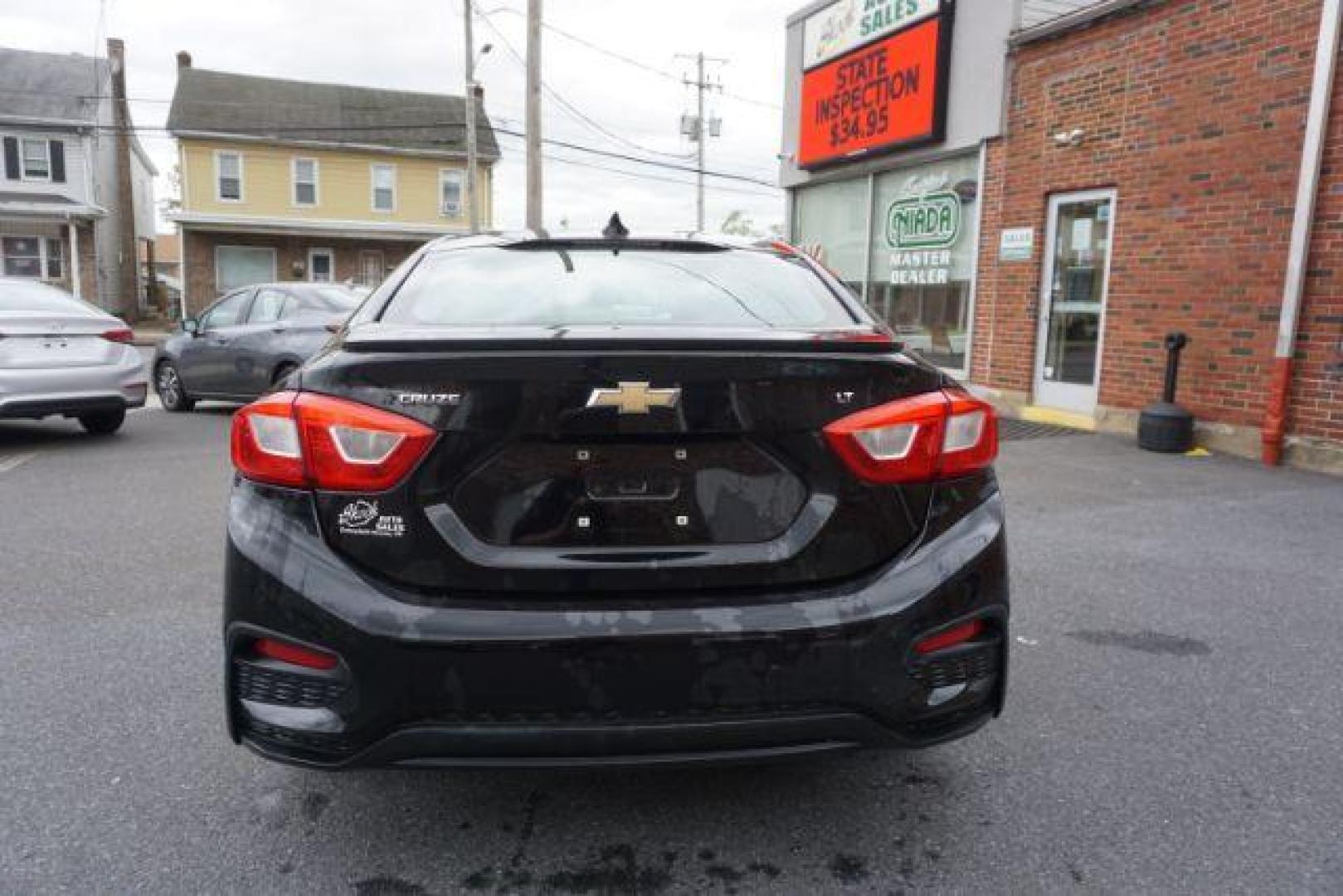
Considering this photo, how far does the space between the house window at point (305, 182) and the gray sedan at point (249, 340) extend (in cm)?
2020

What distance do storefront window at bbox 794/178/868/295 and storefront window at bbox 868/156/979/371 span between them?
337 mm

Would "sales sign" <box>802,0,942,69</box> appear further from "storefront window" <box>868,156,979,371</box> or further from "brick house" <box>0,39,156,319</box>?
"brick house" <box>0,39,156,319</box>

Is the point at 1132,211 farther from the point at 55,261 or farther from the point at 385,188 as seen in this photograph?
the point at 55,261

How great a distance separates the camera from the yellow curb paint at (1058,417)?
30.5 feet

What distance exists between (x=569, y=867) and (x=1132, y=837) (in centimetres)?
140

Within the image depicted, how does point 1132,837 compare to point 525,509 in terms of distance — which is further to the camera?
point 1132,837

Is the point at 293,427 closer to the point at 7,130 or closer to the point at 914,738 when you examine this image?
the point at 914,738

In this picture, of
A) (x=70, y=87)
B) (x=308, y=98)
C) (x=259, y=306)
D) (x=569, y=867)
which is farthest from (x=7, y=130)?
(x=569, y=867)

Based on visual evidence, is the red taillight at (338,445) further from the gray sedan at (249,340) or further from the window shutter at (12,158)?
the window shutter at (12,158)

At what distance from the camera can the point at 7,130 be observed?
28.2 meters

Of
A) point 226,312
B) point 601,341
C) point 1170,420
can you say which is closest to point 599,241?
point 601,341

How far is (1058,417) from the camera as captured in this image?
31.6 feet

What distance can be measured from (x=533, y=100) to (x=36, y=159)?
19884 millimetres

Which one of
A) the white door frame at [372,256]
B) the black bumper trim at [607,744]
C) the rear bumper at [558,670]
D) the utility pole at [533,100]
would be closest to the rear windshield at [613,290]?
the rear bumper at [558,670]
